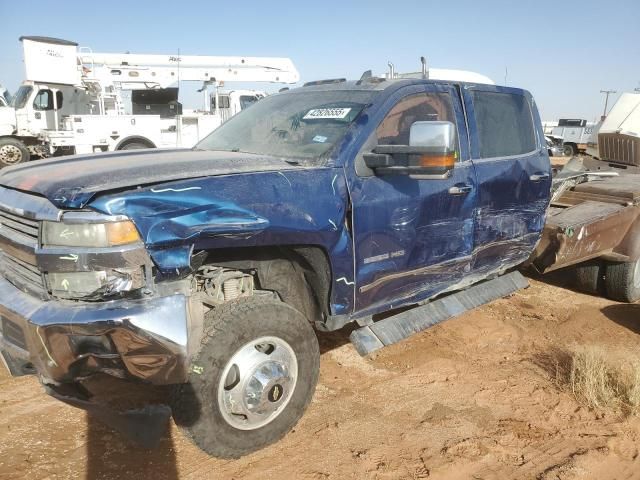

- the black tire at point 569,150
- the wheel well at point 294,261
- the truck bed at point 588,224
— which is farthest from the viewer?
the black tire at point 569,150

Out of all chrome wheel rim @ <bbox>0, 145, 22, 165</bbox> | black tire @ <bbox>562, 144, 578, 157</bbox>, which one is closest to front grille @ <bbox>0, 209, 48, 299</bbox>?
chrome wheel rim @ <bbox>0, 145, 22, 165</bbox>

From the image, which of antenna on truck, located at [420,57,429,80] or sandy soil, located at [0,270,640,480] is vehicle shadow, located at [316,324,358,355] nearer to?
sandy soil, located at [0,270,640,480]

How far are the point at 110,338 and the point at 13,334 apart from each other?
0.64 m

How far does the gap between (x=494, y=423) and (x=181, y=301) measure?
6.70 ft

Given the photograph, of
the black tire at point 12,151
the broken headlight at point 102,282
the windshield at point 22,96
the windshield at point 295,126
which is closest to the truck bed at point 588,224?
the windshield at point 295,126

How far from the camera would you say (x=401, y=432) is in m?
3.04

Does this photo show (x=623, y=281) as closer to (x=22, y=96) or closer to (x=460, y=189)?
(x=460, y=189)

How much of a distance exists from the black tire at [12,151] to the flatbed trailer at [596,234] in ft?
46.5

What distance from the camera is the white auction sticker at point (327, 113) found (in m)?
3.30

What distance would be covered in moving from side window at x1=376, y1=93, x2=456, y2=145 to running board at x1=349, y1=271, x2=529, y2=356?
3.86 ft

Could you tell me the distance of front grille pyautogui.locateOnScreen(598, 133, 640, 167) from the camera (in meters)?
7.19

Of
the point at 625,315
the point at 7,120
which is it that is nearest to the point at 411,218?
the point at 625,315

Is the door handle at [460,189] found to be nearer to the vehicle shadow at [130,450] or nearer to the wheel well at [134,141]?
the vehicle shadow at [130,450]

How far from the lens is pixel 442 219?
3.51 m
